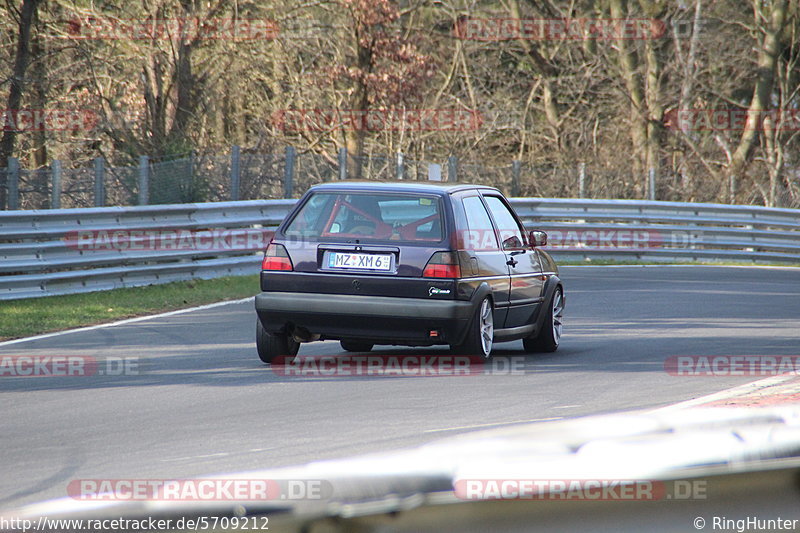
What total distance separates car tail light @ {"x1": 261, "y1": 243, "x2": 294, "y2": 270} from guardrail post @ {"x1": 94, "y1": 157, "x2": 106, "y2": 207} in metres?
7.82

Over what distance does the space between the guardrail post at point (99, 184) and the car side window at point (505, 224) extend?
7.65 metres

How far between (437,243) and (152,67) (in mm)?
17520

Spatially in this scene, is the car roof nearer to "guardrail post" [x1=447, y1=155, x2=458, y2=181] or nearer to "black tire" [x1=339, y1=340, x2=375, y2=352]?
"black tire" [x1=339, y1=340, x2=375, y2=352]

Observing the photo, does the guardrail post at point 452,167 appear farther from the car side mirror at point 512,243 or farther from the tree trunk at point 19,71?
the car side mirror at point 512,243

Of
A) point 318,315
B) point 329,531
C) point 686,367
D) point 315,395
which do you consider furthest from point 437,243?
point 329,531

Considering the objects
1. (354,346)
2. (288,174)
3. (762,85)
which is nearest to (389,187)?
(354,346)

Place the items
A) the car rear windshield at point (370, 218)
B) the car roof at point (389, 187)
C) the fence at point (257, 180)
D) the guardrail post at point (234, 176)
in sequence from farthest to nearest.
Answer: the guardrail post at point (234, 176)
the fence at point (257, 180)
the car roof at point (389, 187)
the car rear windshield at point (370, 218)

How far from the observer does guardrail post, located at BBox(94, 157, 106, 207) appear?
1681cm

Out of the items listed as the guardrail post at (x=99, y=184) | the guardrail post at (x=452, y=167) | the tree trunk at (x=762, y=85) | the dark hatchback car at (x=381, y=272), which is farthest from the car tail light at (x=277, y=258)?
the tree trunk at (x=762, y=85)

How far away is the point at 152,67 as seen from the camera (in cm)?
2562

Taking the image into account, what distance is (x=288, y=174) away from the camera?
21.2 m

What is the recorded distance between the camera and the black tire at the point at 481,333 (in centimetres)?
959

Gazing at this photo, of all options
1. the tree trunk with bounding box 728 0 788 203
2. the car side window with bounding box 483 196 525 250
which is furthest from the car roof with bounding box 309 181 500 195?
the tree trunk with bounding box 728 0 788 203

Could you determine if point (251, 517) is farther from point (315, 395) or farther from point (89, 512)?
point (315, 395)
